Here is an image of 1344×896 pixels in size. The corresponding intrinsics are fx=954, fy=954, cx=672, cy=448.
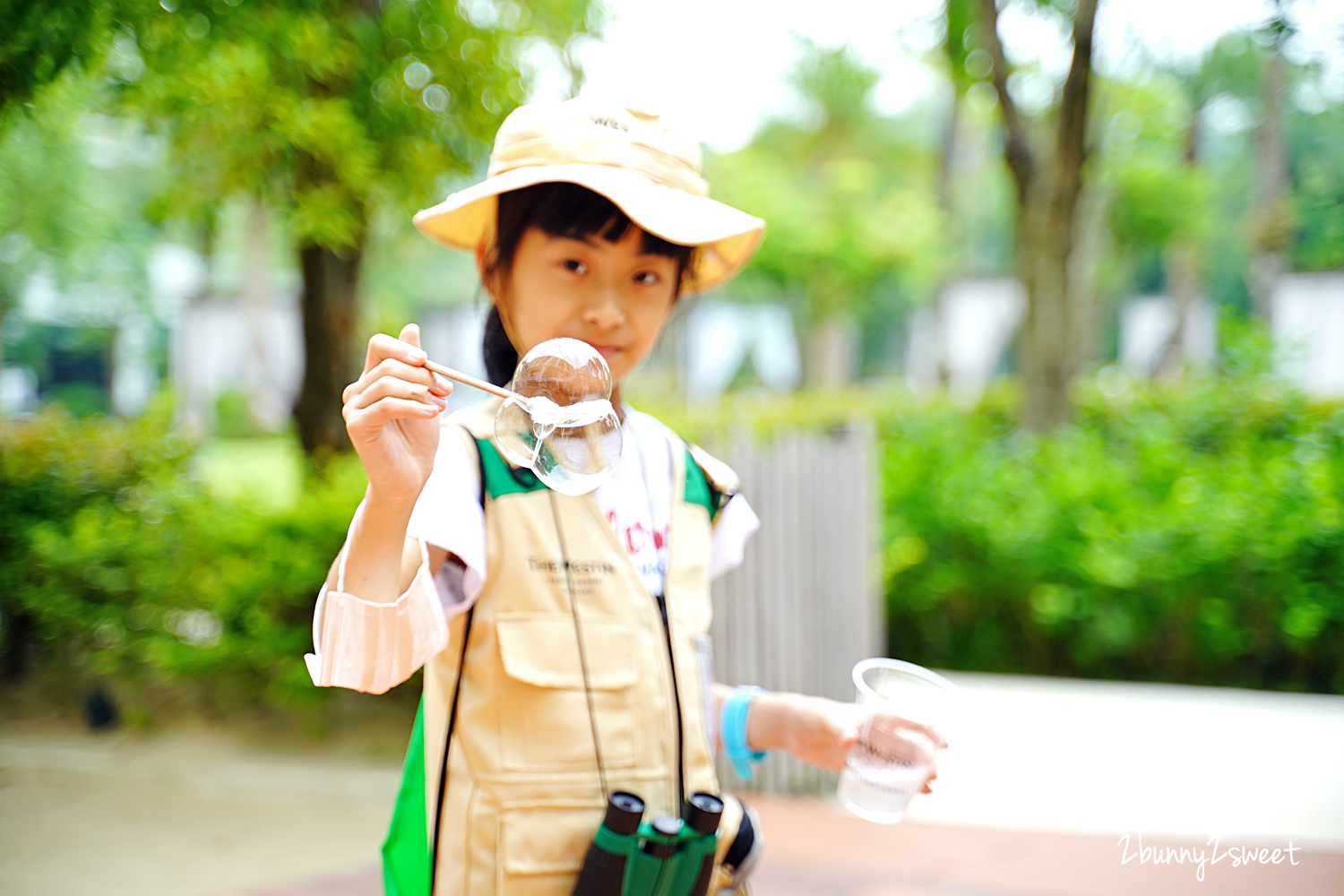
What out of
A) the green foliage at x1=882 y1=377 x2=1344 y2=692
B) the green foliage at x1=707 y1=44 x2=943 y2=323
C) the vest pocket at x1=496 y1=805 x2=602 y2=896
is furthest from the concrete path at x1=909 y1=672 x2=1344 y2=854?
the green foliage at x1=707 y1=44 x2=943 y2=323

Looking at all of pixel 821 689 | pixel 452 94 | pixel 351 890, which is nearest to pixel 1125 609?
pixel 821 689

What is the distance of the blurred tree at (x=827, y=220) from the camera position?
1534 cm

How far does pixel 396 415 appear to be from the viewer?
0.89m

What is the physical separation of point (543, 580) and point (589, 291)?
0.37 metres

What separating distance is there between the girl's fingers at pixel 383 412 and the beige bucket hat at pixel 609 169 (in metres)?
0.35

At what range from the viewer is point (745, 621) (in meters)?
3.46

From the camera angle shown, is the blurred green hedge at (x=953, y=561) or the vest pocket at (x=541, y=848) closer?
the vest pocket at (x=541, y=848)

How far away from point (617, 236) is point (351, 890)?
2.51 meters

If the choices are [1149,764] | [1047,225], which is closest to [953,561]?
[1149,764]

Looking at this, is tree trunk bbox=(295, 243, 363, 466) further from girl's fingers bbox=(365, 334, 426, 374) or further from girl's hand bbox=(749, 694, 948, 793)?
girl's fingers bbox=(365, 334, 426, 374)

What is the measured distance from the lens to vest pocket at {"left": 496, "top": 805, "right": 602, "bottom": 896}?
1060mm

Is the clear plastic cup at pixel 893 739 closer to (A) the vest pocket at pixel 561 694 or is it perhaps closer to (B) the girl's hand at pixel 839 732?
(B) the girl's hand at pixel 839 732

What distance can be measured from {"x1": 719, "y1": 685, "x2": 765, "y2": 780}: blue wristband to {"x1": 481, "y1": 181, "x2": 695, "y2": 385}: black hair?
623mm

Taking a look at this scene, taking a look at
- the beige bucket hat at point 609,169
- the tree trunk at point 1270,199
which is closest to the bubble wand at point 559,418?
the beige bucket hat at point 609,169
